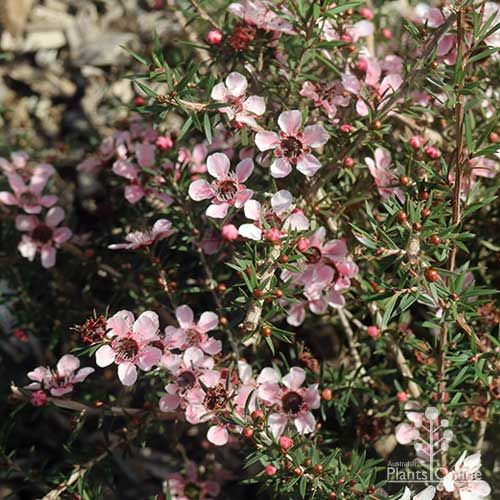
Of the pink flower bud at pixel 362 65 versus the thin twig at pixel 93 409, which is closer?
Answer: the thin twig at pixel 93 409

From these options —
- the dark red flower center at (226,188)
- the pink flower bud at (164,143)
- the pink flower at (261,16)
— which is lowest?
the pink flower bud at (164,143)

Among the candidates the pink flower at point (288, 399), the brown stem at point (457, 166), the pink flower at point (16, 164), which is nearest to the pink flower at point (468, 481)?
the brown stem at point (457, 166)

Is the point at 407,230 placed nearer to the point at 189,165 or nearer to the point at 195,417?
the point at 195,417

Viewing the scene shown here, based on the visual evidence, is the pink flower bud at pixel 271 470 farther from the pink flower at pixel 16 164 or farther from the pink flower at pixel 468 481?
the pink flower at pixel 16 164

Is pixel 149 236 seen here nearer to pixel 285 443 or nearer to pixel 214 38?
pixel 214 38

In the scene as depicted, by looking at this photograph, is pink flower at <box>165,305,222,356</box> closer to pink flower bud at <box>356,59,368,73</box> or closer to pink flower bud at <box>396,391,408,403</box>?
pink flower bud at <box>396,391,408,403</box>

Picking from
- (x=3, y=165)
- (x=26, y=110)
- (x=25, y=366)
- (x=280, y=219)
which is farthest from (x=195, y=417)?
(x=26, y=110)
